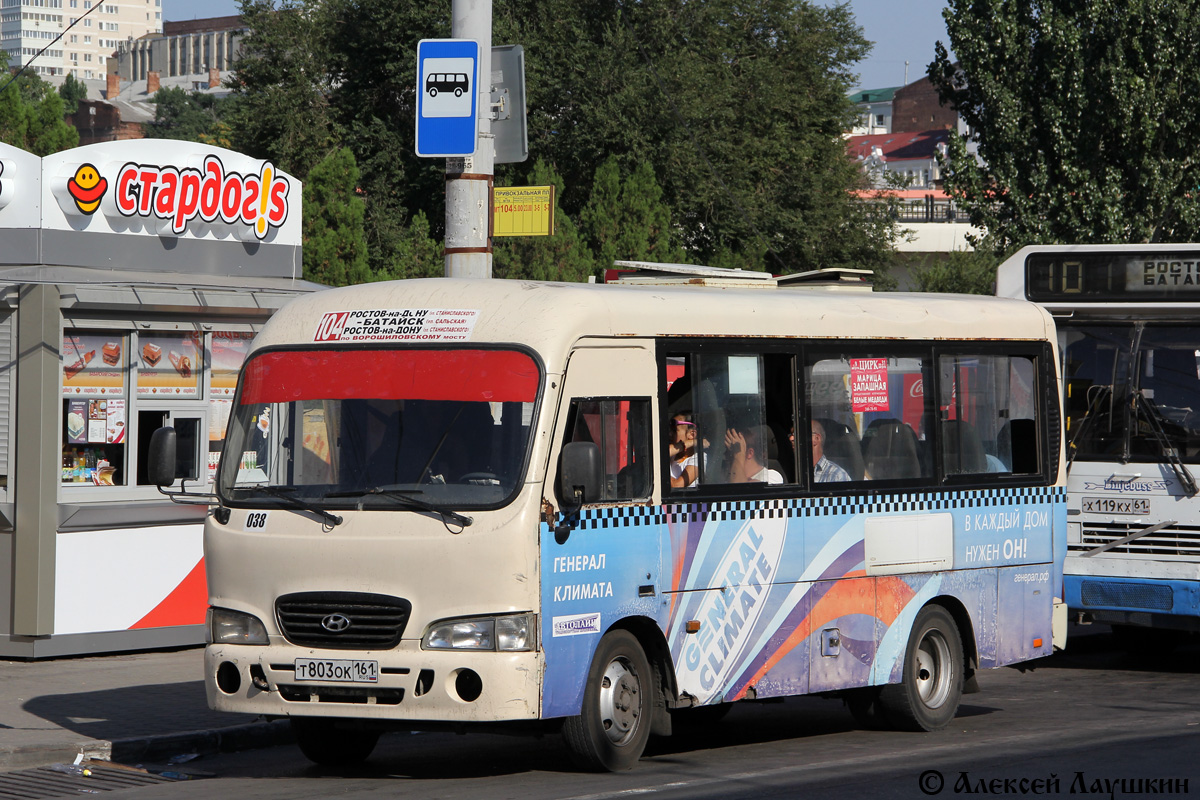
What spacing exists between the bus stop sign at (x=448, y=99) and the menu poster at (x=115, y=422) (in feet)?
12.1

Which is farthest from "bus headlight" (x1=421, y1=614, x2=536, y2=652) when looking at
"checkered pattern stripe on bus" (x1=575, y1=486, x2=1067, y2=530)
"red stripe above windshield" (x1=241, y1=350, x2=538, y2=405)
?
"red stripe above windshield" (x1=241, y1=350, x2=538, y2=405)

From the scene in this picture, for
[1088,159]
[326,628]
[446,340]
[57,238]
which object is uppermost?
[1088,159]

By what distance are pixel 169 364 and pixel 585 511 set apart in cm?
632

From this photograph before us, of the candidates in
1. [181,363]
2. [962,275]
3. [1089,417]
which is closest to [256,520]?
[181,363]

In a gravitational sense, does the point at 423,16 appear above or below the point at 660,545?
above

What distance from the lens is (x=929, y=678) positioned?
9922mm

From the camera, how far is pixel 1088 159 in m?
32.8

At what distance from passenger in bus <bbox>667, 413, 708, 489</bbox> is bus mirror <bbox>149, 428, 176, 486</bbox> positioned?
257cm

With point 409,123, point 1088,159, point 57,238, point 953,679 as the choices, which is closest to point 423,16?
point 409,123

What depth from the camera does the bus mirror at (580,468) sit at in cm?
736

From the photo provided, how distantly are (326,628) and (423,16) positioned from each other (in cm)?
3788

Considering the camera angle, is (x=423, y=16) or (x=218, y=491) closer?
(x=218, y=491)

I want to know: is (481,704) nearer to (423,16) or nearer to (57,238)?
(57,238)

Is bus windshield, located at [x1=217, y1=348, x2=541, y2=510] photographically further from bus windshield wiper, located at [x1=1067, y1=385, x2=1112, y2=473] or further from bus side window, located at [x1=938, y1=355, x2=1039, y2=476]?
bus windshield wiper, located at [x1=1067, y1=385, x2=1112, y2=473]
